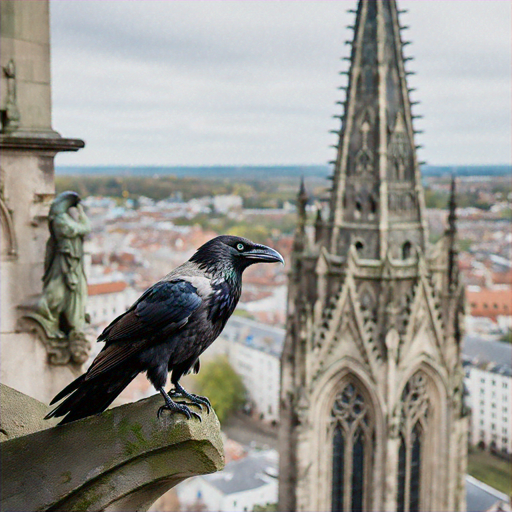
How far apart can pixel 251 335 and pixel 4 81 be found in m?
69.9

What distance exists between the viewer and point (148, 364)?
10.8ft

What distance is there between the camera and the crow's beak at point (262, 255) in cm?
340

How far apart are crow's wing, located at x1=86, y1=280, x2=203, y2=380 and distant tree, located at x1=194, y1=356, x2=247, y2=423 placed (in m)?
64.3

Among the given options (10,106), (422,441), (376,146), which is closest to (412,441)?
(422,441)

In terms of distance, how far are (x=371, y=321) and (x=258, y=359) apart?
2089 inches

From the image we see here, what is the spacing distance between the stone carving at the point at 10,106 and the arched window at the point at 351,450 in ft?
48.6

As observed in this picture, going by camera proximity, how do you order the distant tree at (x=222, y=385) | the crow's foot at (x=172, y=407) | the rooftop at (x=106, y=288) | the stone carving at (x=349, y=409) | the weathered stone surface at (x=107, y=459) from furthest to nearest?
1. the distant tree at (x=222, y=385)
2. the rooftop at (x=106, y=288)
3. the stone carving at (x=349, y=409)
4. the crow's foot at (x=172, y=407)
5. the weathered stone surface at (x=107, y=459)

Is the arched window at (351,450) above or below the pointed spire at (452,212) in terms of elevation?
below

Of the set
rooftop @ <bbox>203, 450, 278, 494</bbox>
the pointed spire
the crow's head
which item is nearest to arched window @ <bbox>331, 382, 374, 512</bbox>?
the pointed spire

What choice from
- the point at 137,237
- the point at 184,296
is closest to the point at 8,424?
the point at 184,296

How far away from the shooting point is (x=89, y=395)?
321 cm

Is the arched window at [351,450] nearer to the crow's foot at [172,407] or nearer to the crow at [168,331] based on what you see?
the crow at [168,331]

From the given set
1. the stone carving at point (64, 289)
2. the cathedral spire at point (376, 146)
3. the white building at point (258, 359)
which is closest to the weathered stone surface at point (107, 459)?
the stone carving at point (64, 289)

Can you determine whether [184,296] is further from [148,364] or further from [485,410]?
[485,410]
